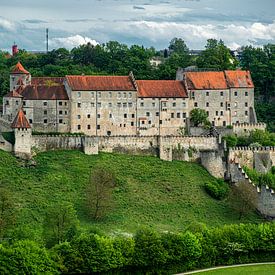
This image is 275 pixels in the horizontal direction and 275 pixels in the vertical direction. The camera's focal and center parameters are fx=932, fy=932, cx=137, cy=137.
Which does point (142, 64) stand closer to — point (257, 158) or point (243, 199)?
point (257, 158)

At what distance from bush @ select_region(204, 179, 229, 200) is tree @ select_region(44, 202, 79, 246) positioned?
62.9ft

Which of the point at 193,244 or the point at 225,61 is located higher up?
the point at 225,61

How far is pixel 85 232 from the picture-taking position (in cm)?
7794

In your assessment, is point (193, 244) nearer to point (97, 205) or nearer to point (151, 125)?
point (97, 205)

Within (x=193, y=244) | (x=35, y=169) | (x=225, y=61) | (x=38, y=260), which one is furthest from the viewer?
(x=225, y=61)

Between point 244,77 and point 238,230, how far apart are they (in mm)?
32924

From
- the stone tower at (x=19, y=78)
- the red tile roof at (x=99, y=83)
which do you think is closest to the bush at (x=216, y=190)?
the red tile roof at (x=99, y=83)

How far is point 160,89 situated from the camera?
4090 inches

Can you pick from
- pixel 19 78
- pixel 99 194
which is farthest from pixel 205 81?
pixel 99 194

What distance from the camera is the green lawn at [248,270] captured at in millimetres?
74781

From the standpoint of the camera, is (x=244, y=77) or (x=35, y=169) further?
(x=244, y=77)

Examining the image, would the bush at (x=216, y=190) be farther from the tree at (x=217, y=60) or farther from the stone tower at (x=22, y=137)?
the tree at (x=217, y=60)

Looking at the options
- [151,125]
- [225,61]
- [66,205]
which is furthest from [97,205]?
[225,61]

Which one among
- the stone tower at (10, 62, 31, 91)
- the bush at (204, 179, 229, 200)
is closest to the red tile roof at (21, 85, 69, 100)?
the stone tower at (10, 62, 31, 91)
